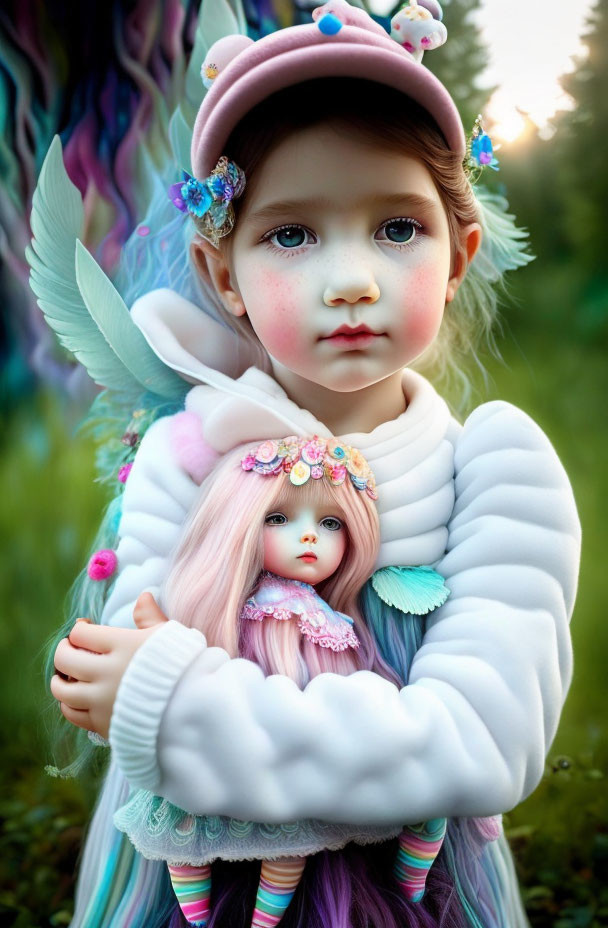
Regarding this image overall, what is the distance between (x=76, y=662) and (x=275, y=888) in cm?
34

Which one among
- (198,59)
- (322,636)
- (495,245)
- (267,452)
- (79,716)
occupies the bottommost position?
(79,716)

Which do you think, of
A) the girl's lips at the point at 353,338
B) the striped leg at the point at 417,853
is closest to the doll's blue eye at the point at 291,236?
the girl's lips at the point at 353,338

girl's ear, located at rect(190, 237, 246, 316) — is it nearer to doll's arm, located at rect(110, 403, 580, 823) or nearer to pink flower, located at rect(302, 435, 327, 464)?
pink flower, located at rect(302, 435, 327, 464)

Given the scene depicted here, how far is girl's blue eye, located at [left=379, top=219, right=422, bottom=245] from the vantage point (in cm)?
96

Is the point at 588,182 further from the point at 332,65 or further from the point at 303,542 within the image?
the point at 303,542

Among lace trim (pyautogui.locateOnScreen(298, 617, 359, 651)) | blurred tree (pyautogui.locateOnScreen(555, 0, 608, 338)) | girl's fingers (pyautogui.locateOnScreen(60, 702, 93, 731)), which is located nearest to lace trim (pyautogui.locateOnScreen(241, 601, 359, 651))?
lace trim (pyautogui.locateOnScreen(298, 617, 359, 651))

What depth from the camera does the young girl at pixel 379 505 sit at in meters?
0.83

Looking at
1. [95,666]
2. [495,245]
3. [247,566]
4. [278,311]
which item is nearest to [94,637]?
[95,666]

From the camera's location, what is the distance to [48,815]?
78.4 inches

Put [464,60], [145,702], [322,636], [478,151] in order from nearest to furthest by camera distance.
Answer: [145,702] → [322,636] → [478,151] → [464,60]

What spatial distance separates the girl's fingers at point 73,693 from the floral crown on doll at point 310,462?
31 centimetres

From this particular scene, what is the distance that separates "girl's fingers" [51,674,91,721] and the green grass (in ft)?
2.97

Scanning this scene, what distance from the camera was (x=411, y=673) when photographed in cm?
93

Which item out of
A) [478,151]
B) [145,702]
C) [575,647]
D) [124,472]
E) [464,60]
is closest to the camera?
[145,702]
